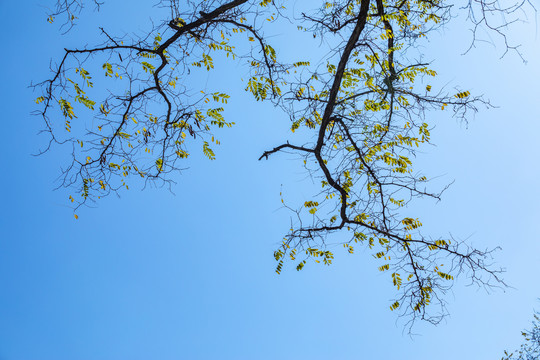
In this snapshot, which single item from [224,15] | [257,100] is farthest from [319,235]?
[224,15]

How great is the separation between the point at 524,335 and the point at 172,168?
12.8m

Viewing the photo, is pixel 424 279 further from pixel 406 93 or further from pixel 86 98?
pixel 86 98

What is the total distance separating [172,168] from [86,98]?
147cm

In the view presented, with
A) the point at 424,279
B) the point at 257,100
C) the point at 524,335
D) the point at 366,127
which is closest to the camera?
the point at 424,279

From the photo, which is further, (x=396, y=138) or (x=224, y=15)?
(x=396, y=138)

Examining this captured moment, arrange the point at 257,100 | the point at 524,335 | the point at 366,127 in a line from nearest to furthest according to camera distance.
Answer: the point at 366,127, the point at 257,100, the point at 524,335

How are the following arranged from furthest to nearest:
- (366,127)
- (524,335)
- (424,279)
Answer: (524,335) → (366,127) → (424,279)

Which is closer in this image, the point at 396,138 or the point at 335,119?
the point at 335,119

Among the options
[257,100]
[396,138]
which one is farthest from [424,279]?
[257,100]

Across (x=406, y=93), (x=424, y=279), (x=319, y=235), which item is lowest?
(x=424, y=279)

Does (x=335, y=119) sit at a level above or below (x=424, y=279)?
above

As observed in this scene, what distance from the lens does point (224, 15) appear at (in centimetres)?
510

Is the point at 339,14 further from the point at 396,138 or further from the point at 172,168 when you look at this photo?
the point at 172,168

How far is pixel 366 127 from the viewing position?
214 inches
